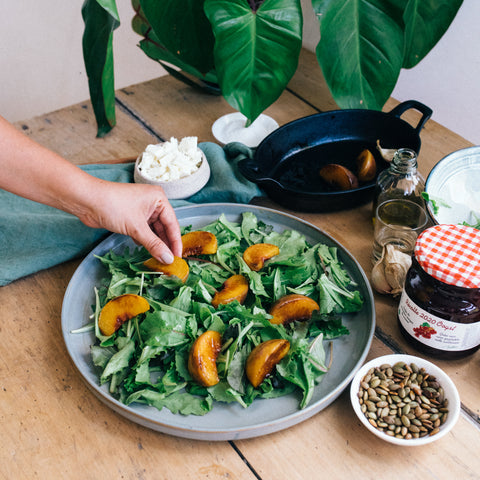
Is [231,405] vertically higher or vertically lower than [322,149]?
lower

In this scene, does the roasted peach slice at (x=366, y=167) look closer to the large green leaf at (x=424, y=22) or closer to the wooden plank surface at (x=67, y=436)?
the large green leaf at (x=424, y=22)

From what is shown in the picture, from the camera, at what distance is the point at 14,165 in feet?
3.00

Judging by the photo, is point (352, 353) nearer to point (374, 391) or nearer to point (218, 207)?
point (374, 391)

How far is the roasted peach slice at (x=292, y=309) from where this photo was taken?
0.88 meters

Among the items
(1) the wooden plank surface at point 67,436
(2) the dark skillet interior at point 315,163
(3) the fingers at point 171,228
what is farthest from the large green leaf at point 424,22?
(1) the wooden plank surface at point 67,436

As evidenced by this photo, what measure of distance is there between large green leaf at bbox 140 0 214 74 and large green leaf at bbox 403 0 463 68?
1.66ft

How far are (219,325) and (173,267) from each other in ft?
0.51

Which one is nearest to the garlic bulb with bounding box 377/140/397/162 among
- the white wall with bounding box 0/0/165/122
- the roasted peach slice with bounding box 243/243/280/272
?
the roasted peach slice with bounding box 243/243/280/272

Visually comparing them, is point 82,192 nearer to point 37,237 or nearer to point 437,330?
point 37,237

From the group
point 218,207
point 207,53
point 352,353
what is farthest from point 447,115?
point 352,353

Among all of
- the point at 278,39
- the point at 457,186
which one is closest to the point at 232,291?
the point at 457,186

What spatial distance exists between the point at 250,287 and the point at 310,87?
3.12 feet

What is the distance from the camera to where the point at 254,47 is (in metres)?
1.21

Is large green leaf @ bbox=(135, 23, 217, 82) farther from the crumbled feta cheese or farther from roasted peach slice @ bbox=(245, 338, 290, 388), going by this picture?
roasted peach slice @ bbox=(245, 338, 290, 388)
